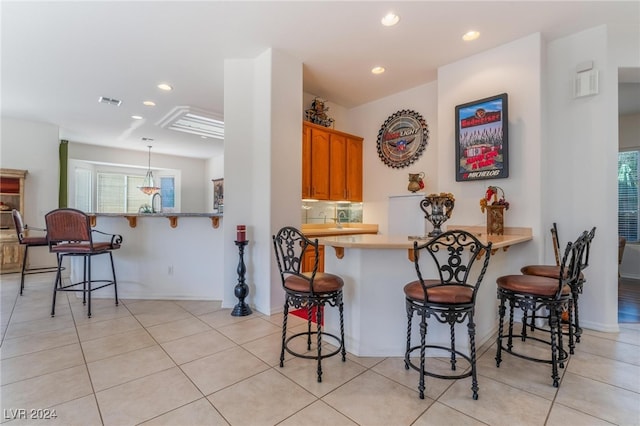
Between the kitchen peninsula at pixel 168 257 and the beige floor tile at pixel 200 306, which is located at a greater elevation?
the kitchen peninsula at pixel 168 257

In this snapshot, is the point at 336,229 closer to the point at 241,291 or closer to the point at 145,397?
the point at 241,291

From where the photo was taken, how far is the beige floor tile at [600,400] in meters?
1.73

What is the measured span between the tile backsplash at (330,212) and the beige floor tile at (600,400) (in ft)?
12.0

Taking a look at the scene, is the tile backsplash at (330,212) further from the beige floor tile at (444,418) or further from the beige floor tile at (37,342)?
the beige floor tile at (444,418)

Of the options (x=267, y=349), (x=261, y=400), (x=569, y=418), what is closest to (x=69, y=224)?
(x=267, y=349)

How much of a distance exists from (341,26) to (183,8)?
1458 mm

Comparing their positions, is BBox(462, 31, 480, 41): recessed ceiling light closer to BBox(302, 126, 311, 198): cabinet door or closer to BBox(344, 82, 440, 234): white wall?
BBox(344, 82, 440, 234): white wall

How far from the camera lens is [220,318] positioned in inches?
131

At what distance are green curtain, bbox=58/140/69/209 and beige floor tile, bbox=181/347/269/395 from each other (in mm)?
6453

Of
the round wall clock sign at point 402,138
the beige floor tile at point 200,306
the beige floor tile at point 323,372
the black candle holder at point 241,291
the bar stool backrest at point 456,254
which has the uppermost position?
the round wall clock sign at point 402,138

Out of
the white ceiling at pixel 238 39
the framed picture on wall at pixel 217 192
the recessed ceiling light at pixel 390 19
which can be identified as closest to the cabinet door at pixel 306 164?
the white ceiling at pixel 238 39

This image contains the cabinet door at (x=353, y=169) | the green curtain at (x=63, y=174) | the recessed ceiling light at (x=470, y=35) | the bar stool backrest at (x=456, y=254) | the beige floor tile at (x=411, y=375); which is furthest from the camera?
the green curtain at (x=63, y=174)

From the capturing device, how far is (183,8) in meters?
2.77

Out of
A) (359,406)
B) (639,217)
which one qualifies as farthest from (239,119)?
(639,217)
